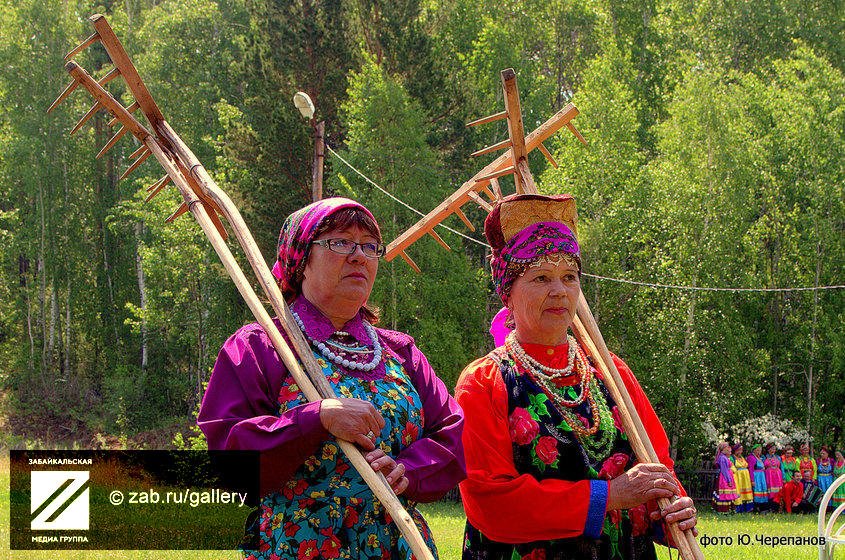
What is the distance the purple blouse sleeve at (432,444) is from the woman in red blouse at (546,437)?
229 mm

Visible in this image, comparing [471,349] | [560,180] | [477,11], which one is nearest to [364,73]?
[560,180]

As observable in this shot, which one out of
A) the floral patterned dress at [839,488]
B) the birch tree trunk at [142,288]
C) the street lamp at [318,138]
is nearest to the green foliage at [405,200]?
the street lamp at [318,138]

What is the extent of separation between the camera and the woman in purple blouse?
8.34ft

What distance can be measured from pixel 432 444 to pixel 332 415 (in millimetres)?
403

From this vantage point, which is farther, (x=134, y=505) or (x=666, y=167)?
(x=666, y=167)

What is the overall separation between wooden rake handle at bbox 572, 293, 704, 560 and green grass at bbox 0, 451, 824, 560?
323 cm

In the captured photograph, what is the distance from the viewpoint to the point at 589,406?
3.22 metres

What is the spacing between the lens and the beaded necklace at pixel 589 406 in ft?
10.4

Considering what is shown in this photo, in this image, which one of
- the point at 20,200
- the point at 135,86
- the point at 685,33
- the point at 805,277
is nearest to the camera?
the point at 135,86

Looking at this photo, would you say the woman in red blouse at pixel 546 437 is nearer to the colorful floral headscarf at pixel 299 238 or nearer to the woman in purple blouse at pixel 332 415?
the woman in purple blouse at pixel 332 415

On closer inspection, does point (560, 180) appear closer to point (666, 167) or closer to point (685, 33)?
point (666, 167)

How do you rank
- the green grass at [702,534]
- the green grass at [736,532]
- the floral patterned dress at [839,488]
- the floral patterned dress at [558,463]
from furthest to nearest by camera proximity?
the floral patterned dress at [839,488]
the green grass at [736,532]
the green grass at [702,534]
the floral patterned dress at [558,463]

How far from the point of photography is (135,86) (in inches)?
129

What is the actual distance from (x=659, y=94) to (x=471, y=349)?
961 centimetres
